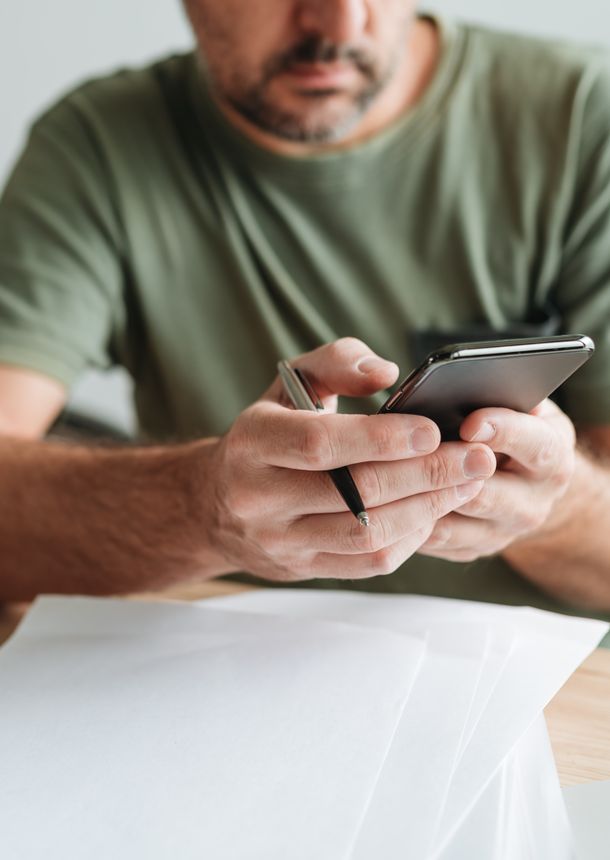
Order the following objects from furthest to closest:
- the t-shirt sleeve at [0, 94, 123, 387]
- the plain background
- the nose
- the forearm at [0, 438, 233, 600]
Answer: the plain background < the t-shirt sleeve at [0, 94, 123, 387] < the nose < the forearm at [0, 438, 233, 600]

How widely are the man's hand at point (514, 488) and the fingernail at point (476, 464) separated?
0.01m

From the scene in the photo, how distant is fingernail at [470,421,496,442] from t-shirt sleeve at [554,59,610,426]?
0.40m

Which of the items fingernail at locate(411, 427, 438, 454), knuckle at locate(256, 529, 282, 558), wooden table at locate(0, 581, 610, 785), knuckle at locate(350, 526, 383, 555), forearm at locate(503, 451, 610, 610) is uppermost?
fingernail at locate(411, 427, 438, 454)

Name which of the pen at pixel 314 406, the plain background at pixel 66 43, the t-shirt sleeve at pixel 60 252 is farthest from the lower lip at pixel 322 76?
the plain background at pixel 66 43

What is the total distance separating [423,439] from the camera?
1.64ft

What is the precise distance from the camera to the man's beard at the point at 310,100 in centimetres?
89

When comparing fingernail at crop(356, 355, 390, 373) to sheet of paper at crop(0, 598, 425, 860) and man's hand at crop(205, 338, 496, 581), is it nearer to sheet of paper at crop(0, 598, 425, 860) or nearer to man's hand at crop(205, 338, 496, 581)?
man's hand at crop(205, 338, 496, 581)

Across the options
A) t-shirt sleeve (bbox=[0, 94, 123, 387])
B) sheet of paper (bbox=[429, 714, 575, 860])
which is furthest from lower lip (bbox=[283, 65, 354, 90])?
sheet of paper (bbox=[429, 714, 575, 860])

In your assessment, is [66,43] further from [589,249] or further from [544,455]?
[544,455]

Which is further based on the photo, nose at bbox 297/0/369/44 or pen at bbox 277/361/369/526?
nose at bbox 297/0/369/44

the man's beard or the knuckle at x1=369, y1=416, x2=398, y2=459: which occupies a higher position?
the man's beard

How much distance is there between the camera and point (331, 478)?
21.2 inches

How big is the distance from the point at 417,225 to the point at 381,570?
524 millimetres

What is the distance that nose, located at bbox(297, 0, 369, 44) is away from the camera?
2.77 ft
